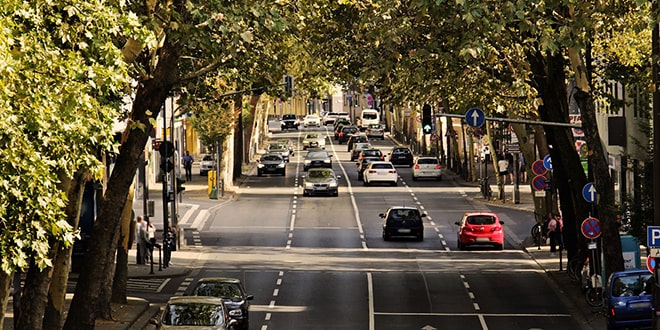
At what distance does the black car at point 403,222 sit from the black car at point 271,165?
33409 millimetres

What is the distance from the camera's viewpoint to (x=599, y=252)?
3769cm

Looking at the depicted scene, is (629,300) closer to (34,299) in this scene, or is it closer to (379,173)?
(34,299)

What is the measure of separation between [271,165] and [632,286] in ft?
187

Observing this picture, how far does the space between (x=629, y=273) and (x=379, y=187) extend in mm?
47624

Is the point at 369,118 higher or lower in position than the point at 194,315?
higher

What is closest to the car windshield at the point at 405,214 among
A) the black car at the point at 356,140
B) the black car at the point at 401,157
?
the black car at the point at 401,157

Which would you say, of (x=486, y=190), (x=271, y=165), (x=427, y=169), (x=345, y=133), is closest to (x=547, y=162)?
(x=486, y=190)

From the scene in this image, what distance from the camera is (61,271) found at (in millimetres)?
28391

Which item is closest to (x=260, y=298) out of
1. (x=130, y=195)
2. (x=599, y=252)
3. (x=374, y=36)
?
(x=130, y=195)

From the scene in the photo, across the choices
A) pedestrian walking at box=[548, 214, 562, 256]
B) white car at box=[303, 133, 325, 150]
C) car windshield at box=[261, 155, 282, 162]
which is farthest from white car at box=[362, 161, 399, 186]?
white car at box=[303, 133, 325, 150]

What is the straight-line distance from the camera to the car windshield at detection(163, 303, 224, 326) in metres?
28.2

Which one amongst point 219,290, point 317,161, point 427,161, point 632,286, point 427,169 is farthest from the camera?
point 317,161

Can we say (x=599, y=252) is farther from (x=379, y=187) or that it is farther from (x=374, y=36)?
(x=379, y=187)

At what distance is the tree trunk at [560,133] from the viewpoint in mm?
36844
